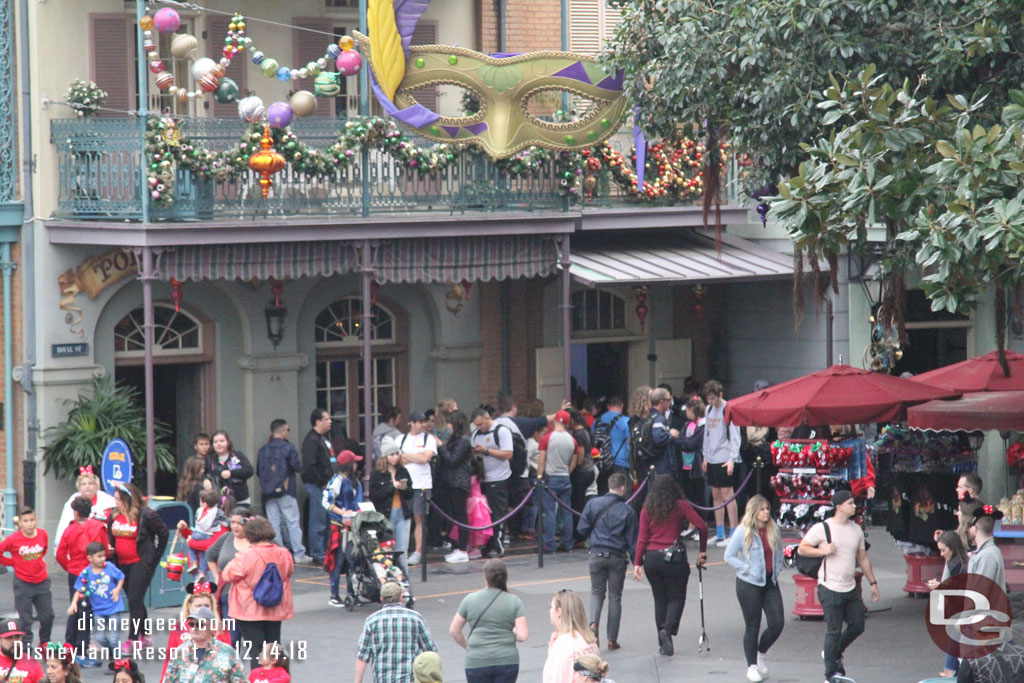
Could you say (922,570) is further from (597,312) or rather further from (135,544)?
(597,312)

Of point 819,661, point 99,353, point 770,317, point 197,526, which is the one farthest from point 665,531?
point 770,317

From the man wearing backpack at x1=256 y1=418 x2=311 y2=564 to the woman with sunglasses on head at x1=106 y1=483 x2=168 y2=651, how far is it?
13.6 ft

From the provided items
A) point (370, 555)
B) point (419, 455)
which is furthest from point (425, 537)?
point (370, 555)

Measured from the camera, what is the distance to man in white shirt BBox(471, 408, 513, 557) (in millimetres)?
20047

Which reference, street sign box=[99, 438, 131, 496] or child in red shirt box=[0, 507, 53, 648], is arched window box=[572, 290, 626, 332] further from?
child in red shirt box=[0, 507, 53, 648]

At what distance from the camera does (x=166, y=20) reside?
18.9 meters

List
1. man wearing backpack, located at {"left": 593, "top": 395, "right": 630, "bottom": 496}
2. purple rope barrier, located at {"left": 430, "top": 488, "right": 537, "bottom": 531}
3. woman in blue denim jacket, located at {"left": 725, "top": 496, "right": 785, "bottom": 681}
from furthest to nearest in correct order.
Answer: man wearing backpack, located at {"left": 593, "top": 395, "right": 630, "bottom": 496}, purple rope barrier, located at {"left": 430, "top": 488, "right": 537, "bottom": 531}, woman in blue denim jacket, located at {"left": 725, "top": 496, "right": 785, "bottom": 681}

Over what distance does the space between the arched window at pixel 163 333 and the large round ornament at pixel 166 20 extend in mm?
3361

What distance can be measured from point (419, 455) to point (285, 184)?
352cm

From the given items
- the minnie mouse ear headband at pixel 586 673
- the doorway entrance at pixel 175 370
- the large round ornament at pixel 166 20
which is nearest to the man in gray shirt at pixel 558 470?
the doorway entrance at pixel 175 370

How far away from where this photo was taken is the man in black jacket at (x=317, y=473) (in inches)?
772

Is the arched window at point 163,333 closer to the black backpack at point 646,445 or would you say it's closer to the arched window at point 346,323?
the arched window at point 346,323

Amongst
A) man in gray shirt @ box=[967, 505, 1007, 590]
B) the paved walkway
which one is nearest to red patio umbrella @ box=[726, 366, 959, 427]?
the paved walkway

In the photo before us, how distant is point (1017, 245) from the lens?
11711 millimetres
